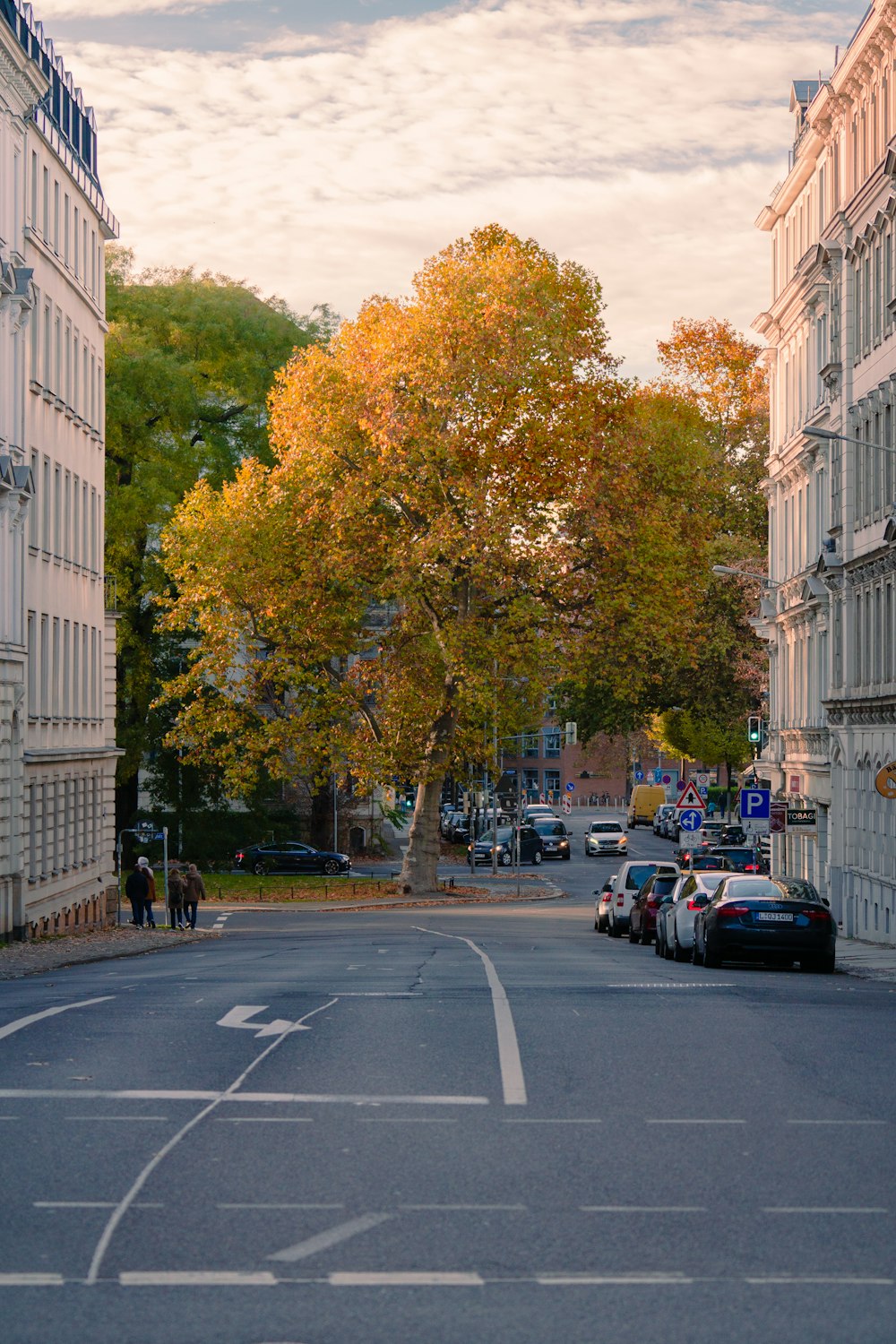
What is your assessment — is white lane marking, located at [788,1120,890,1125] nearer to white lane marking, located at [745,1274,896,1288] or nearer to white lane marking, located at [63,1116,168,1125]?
white lane marking, located at [63,1116,168,1125]

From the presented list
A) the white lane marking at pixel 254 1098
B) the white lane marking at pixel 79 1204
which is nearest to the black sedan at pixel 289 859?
the white lane marking at pixel 254 1098

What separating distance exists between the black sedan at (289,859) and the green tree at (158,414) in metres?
6.31

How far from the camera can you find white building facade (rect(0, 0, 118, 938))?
126 ft

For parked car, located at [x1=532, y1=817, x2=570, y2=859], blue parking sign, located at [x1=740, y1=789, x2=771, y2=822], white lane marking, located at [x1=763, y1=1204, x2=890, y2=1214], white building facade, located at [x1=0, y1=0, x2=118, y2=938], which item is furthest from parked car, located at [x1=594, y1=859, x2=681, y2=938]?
parked car, located at [x1=532, y1=817, x2=570, y2=859]

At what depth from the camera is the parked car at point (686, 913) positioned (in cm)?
2816

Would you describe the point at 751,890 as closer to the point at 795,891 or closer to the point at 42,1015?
the point at 795,891

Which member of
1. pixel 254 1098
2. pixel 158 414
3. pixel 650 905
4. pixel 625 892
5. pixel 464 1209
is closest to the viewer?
pixel 464 1209

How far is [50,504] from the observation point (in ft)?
146

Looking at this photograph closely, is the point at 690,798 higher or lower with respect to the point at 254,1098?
higher

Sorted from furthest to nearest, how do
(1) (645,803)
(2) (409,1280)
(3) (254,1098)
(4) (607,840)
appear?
(1) (645,803) → (4) (607,840) → (3) (254,1098) → (2) (409,1280)

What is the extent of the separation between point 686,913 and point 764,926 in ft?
7.93

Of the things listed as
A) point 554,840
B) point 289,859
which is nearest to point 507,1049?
point 289,859

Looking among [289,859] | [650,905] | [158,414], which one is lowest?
[289,859]

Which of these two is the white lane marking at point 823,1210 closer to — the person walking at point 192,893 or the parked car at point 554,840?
the person walking at point 192,893
